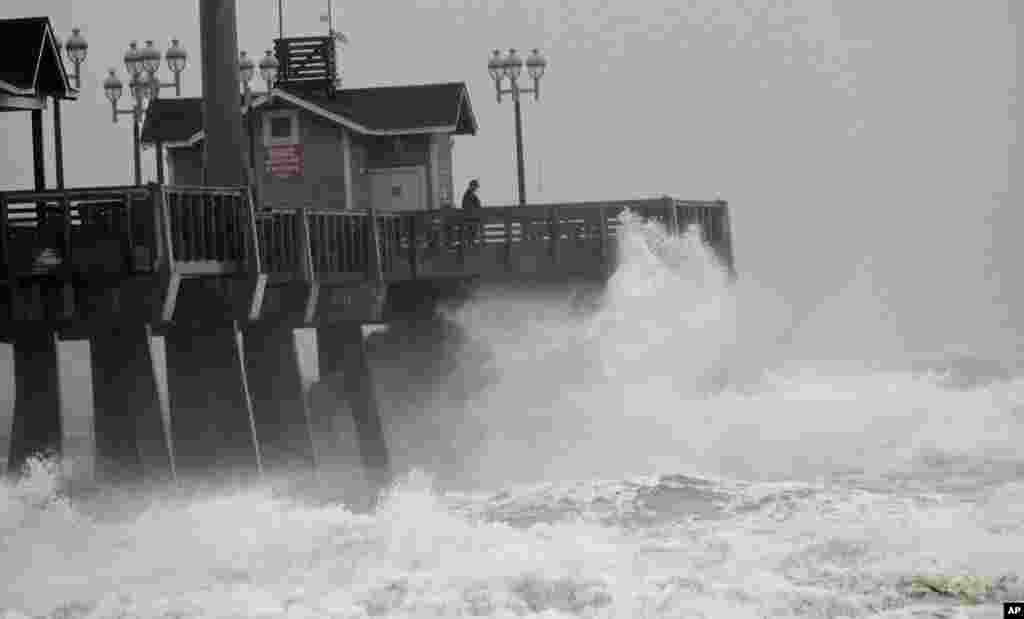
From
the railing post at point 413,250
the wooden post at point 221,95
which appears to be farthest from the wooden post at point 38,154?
the railing post at point 413,250

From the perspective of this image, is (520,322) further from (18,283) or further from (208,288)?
(18,283)

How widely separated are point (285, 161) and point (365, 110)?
2.66 meters

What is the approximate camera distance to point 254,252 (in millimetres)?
31000

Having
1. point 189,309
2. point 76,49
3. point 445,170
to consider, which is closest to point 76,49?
point 76,49

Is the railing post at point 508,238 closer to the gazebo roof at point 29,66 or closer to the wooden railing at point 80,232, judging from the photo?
the gazebo roof at point 29,66

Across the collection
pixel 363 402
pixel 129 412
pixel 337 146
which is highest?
pixel 337 146

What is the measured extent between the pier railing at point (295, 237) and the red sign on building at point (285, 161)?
12631 mm

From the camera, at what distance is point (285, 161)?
51969mm

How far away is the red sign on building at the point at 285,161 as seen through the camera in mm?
51719

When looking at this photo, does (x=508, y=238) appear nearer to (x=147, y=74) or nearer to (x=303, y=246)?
(x=303, y=246)

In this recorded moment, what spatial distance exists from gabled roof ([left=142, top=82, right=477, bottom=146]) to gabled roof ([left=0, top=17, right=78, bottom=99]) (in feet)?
29.6

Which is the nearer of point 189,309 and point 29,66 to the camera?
point 189,309

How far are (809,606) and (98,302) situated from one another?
10.3m

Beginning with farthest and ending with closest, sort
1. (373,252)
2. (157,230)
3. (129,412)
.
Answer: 1. (373,252)
2. (129,412)
3. (157,230)
